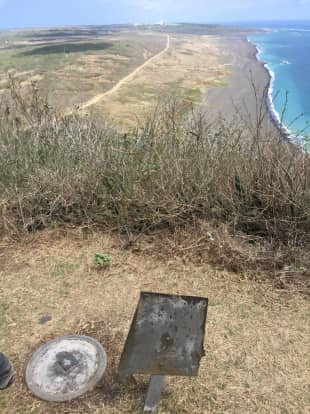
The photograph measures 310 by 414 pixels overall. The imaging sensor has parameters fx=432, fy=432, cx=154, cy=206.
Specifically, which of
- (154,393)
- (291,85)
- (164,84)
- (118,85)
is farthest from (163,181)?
(291,85)

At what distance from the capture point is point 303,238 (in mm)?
4398

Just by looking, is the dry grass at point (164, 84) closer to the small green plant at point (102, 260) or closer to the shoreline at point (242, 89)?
the shoreline at point (242, 89)

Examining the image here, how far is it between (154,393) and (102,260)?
1.88 metres

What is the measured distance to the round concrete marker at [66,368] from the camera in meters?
3.04

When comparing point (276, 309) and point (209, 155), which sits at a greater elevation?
point (209, 155)

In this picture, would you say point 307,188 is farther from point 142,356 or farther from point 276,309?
point 142,356

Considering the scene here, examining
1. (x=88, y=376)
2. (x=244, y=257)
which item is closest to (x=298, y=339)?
(x=244, y=257)

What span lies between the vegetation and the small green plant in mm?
525

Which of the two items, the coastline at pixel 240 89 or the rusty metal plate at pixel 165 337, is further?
the coastline at pixel 240 89

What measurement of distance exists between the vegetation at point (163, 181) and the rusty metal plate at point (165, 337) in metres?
1.78

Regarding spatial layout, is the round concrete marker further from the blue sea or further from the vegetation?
the blue sea

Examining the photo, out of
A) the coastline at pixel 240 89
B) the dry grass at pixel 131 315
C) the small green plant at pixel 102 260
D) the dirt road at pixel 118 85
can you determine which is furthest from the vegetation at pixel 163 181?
the dirt road at pixel 118 85

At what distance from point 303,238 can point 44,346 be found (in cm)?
270

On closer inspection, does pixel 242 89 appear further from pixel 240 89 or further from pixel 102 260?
pixel 102 260
